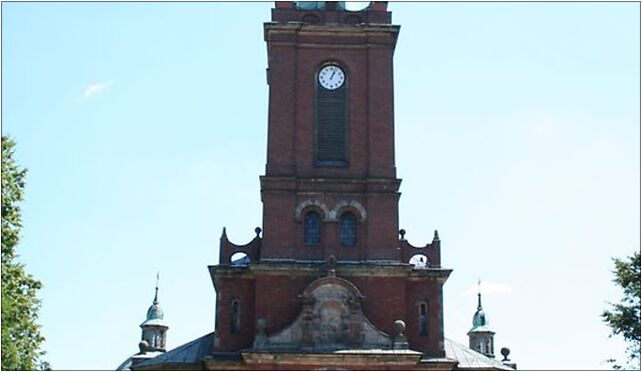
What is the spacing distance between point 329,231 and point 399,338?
5723mm

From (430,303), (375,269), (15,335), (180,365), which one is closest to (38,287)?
(15,335)

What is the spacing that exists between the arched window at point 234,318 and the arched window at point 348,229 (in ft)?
17.3

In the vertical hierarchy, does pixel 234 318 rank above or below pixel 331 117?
below

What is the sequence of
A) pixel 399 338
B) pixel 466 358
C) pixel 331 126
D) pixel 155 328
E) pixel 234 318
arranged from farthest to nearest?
pixel 155 328, pixel 466 358, pixel 331 126, pixel 234 318, pixel 399 338

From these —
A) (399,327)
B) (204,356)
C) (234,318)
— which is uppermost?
(234,318)

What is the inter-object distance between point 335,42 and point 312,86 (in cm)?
237

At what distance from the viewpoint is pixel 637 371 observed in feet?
107

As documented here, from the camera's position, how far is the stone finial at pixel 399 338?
1625 inches

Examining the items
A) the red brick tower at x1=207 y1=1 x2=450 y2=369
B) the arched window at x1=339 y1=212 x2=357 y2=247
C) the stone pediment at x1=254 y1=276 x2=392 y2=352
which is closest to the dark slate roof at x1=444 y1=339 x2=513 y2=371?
the red brick tower at x1=207 y1=1 x2=450 y2=369

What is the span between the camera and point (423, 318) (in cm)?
4431

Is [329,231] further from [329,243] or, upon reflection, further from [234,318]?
[234,318]

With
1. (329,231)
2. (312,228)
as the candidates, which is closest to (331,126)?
(312,228)

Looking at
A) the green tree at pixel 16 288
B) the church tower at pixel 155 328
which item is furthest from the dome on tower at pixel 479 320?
the green tree at pixel 16 288

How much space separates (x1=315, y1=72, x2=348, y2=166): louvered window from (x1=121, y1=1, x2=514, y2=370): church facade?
0.04 metres
